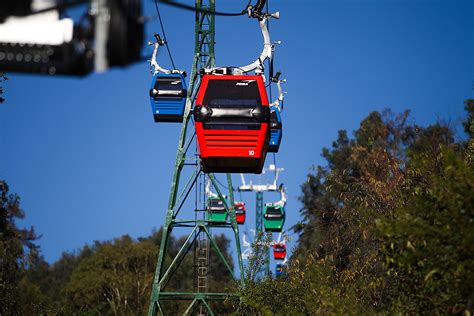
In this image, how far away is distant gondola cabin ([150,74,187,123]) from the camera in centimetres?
3094

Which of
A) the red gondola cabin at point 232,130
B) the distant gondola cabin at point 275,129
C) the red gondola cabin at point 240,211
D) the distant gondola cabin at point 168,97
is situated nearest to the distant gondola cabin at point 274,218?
the red gondola cabin at point 240,211

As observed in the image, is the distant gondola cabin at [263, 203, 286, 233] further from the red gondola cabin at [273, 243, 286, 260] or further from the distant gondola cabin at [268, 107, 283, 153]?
the distant gondola cabin at [268, 107, 283, 153]

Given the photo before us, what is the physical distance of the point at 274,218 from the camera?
5988 centimetres

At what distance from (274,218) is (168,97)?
2991 centimetres

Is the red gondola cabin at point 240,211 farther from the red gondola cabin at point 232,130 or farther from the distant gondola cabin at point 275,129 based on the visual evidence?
the red gondola cabin at point 232,130

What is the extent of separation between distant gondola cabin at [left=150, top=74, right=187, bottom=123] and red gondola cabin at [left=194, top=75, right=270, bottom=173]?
10740 millimetres

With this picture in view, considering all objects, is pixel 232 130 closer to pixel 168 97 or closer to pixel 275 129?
pixel 168 97

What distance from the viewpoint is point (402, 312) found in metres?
13.1

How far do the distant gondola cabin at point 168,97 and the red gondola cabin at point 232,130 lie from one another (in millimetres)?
10740

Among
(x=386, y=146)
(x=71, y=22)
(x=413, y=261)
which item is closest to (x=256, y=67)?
(x=413, y=261)

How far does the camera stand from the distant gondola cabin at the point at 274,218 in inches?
2355

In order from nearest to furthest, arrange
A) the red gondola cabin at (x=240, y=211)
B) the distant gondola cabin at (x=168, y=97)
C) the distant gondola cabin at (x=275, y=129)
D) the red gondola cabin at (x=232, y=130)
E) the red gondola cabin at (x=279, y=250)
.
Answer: the red gondola cabin at (x=232, y=130) < the distant gondola cabin at (x=168, y=97) < the distant gondola cabin at (x=275, y=129) < the red gondola cabin at (x=240, y=211) < the red gondola cabin at (x=279, y=250)

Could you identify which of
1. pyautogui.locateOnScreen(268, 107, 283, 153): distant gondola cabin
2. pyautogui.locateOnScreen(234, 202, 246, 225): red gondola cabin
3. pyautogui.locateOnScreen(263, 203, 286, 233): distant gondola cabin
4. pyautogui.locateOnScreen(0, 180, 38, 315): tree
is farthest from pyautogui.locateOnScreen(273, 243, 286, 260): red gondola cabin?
pyautogui.locateOnScreen(268, 107, 283, 153): distant gondola cabin

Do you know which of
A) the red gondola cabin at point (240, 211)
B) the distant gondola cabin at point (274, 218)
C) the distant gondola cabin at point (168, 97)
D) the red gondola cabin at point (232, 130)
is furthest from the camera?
the red gondola cabin at point (240, 211)
